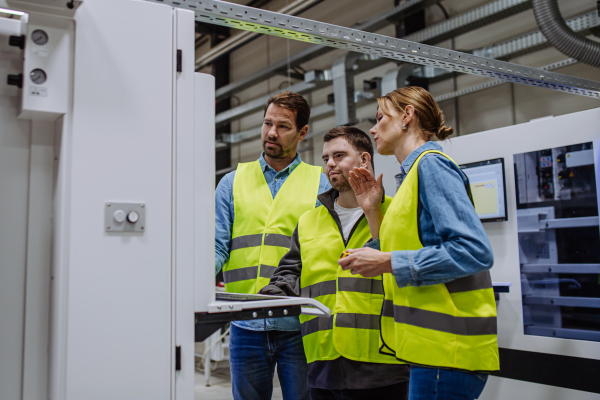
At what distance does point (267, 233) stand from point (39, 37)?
111 cm

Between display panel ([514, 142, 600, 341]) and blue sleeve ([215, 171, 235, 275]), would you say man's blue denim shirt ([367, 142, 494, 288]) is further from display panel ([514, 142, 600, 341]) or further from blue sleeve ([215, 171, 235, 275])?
display panel ([514, 142, 600, 341])

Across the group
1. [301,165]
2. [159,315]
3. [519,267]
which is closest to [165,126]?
[159,315]

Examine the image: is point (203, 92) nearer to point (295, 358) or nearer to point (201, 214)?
point (201, 214)

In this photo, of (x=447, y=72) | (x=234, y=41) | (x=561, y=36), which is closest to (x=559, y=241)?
(x=561, y=36)

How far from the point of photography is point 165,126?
137cm

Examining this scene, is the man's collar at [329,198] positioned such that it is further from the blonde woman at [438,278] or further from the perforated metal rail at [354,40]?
the perforated metal rail at [354,40]

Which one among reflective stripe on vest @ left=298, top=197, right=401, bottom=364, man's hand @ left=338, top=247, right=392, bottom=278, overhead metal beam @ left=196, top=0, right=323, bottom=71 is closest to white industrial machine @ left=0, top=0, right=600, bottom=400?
man's hand @ left=338, top=247, right=392, bottom=278

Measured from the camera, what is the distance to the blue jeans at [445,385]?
4.38ft

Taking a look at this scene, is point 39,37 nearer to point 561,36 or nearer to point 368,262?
point 368,262

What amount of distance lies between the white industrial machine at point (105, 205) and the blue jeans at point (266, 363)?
537 millimetres

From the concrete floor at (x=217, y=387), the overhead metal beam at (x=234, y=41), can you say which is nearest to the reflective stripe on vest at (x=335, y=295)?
the concrete floor at (x=217, y=387)

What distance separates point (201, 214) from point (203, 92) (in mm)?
358

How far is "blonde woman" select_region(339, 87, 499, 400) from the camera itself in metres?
1.33

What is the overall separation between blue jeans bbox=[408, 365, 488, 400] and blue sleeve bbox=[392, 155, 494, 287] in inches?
10.0
